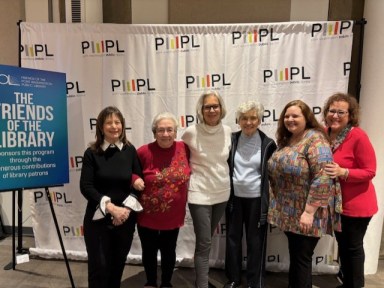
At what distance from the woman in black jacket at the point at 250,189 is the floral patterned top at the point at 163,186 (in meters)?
0.38

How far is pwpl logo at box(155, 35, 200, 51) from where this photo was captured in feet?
8.59

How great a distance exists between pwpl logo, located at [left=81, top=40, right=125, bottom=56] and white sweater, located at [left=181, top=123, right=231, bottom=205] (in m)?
1.06

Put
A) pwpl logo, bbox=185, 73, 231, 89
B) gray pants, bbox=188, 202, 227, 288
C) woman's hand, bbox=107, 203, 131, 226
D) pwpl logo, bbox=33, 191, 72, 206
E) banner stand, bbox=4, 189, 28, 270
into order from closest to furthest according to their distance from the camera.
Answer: woman's hand, bbox=107, 203, 131, 226
gray pants, bbox=188, 202, 227, 288
banner stand, bbox=4, 189, 28, 270
pwpl logo, bbox=185, 73, 231, 89
pwpl logo, bbox=33, 191, 72, 206

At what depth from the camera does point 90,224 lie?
6.42 feet

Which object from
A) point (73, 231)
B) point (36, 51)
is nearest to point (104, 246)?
point (73, 231)

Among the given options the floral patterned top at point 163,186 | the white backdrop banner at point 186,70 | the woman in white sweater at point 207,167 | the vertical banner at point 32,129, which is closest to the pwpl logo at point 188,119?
the white backdrop banner at point 186,70

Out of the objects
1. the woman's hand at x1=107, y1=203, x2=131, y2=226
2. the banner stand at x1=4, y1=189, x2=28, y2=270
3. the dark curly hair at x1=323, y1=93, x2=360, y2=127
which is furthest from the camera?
the banner stand at x1=4, y1=189, x2=28, y2=270

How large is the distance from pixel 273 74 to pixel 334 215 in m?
1.21

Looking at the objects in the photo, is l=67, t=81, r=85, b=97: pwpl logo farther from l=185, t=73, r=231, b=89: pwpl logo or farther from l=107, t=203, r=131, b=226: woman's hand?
l=107, t=203, r=131, b=226: woman's hand

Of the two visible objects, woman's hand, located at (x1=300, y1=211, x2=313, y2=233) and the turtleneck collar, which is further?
the turtleneck collar

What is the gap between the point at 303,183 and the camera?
188cm

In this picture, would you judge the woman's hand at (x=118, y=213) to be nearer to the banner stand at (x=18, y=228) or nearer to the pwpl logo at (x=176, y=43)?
the banner stand at (x=18, y=228)

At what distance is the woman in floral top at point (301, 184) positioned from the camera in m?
1.80

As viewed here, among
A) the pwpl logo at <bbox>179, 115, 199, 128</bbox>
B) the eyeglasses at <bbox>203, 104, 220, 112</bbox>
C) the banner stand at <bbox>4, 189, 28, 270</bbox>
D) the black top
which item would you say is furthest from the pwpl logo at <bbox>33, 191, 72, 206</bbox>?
the eyeglasses at <bbox>203, 104, 220, 112</bbox>
